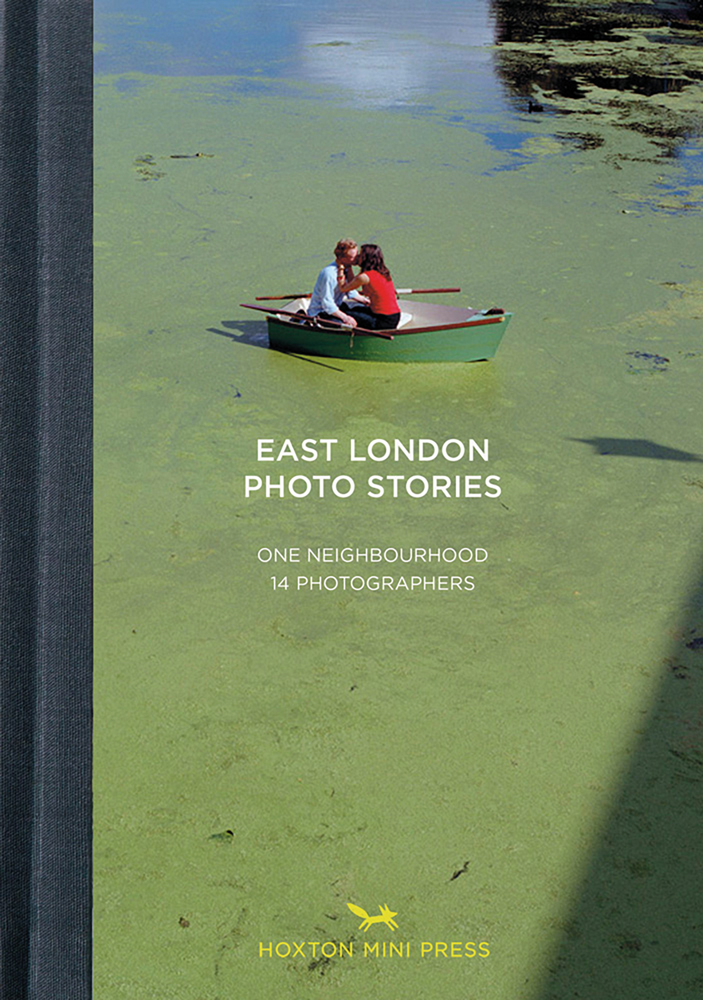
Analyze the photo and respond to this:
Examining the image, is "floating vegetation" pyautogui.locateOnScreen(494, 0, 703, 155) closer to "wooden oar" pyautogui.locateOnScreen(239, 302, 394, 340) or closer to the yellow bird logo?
"wooden oar" pyautogui.locateOnScreen(239, 302, 394, 340)

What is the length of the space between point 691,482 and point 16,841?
344 centimetres

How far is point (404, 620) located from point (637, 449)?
4.76 feet

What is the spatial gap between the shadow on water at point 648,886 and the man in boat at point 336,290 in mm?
2631

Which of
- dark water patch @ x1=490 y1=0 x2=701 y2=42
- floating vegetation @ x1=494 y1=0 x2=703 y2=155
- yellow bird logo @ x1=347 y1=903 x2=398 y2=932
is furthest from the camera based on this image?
dark water patch @ x1=490 y1=0 x2=701 y2=42

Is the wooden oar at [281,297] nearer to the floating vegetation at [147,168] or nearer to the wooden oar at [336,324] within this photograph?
the wooden oar at [336,324]

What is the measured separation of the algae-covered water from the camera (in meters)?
2.27

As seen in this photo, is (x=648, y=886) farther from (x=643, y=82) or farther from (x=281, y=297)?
(x=643, y=82)

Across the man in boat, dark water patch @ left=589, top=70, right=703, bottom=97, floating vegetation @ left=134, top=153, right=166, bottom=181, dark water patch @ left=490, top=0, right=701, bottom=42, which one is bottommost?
the man in boat

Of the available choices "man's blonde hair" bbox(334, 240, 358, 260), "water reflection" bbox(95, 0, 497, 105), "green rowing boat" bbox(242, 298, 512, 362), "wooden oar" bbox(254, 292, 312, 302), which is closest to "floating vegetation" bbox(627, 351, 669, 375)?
"green rowing boat" bbox(242, 298, 512, 362)

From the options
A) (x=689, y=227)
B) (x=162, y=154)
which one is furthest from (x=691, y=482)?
(x=162, y=154)

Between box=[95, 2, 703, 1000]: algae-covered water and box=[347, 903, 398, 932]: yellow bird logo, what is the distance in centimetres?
1

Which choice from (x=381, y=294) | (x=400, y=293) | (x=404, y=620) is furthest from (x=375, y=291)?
→ (x=404, y=620)

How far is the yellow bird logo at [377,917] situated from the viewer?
2.25m

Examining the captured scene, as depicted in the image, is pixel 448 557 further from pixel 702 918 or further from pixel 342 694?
pixel 702 918
